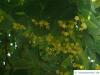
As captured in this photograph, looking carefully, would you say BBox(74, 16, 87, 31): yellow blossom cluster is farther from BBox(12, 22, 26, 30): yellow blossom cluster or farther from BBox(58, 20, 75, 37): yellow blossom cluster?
BBox(12, 22, 26, 30): yellow blossom cluster

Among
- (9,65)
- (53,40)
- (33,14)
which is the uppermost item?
(33,14)

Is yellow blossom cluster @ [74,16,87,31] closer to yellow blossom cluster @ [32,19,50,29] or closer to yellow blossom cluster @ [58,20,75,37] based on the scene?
yellow blossom cluster @ [58,20,75,37]

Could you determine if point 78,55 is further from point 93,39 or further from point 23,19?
point 23,19

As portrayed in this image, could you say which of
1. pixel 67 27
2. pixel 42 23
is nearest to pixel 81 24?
pixel 67 27

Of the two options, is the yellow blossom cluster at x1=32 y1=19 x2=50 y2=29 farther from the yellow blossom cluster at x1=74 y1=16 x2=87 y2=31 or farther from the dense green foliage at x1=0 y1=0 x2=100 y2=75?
the yellow blossom cluster at x1=74 y1=16 x2=87 y2=31

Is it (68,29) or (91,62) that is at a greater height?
(68,29)

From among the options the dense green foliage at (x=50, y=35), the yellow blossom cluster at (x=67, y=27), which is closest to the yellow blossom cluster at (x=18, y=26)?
the dense green foliage at (x=50, y=35)

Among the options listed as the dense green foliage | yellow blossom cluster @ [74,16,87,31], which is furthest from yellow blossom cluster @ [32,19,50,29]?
yellow blossom cluster @ [74,16,87,31]

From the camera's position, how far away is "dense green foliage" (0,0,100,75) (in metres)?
1.29

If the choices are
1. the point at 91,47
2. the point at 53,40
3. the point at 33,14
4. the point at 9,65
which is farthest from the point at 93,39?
the point at 9,65

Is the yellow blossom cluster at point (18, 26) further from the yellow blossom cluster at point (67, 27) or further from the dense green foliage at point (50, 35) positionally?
the yellow blossom cluster at point (67, 27)

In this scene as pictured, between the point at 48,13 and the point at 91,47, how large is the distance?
0.24m

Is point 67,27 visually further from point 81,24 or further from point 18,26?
point 18,26

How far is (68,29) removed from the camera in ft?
4.28
